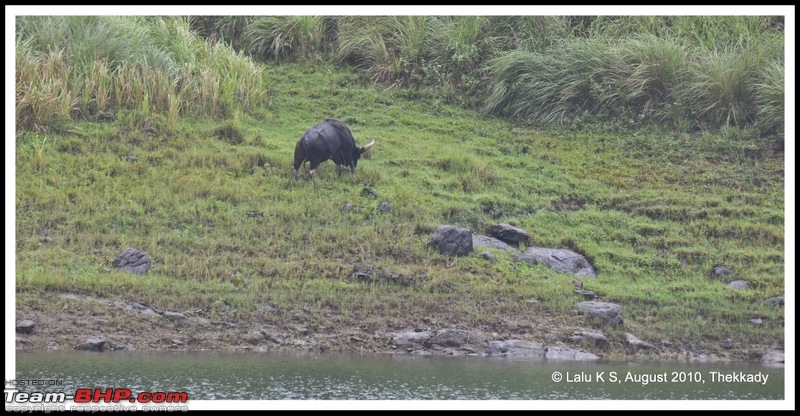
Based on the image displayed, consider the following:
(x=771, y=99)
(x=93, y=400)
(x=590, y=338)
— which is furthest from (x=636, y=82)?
(x=93, y=400)

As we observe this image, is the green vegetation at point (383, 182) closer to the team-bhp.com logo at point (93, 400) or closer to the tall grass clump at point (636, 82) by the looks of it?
the tall grass clump at point (636, 82)

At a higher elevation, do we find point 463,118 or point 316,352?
point 463,118

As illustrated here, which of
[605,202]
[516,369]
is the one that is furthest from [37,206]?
[605,202]

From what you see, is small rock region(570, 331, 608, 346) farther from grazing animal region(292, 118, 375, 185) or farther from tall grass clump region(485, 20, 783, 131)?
tall grass clump region(485, 20, 783, 131)

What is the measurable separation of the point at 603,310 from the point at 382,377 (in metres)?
3.47

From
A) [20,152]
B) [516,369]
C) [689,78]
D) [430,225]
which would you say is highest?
[689,78]

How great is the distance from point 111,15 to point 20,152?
391cm

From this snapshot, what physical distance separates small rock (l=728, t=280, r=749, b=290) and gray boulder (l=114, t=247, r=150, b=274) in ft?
24.8

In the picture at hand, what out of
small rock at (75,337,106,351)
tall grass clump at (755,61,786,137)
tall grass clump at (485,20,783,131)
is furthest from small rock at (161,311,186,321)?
tall grass clump at (755,61,786,137)

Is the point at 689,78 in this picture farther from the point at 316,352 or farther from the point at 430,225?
the point at 316,352

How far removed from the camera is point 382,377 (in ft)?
33.7

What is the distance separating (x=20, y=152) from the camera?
15.5m

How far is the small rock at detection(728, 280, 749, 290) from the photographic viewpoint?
1359 centimetres

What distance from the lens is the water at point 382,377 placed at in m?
9.68
